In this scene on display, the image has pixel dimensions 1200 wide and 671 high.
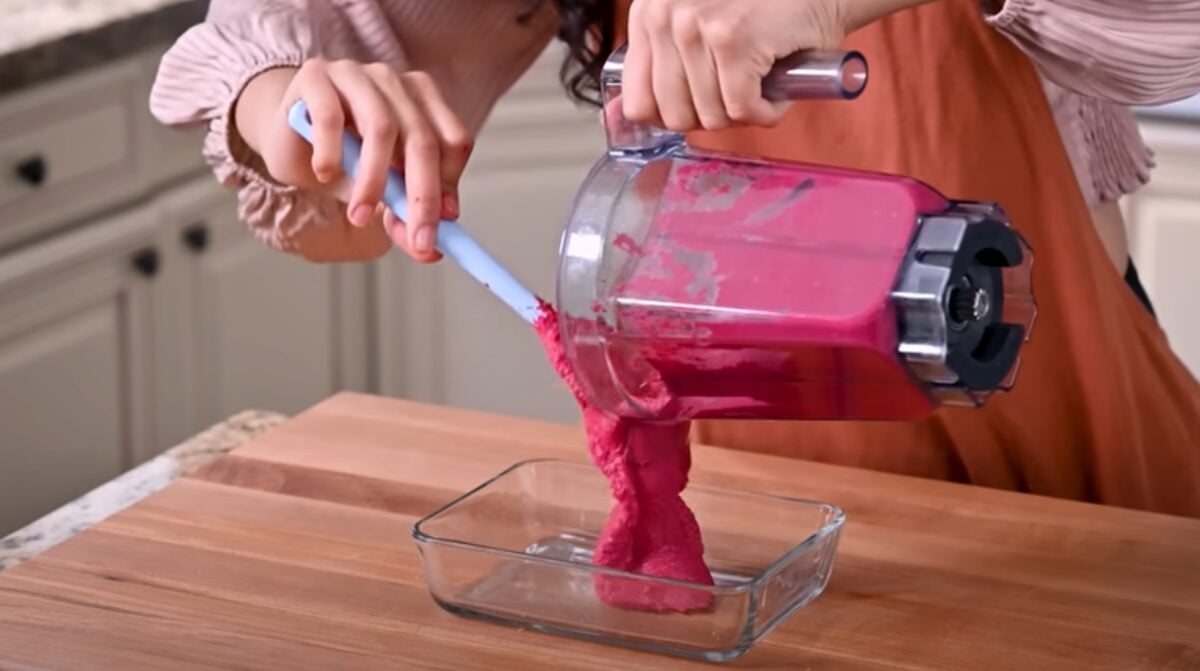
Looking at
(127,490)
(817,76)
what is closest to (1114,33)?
(817,76)

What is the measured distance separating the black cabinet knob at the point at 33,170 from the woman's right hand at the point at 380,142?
0.98 m

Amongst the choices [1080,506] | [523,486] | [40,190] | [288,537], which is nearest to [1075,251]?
[1080,506]

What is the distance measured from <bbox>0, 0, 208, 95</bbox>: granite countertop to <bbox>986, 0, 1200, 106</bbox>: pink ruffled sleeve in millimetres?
1262

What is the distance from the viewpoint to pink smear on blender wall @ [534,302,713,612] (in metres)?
0.91

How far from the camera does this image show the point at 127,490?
1.21 metres

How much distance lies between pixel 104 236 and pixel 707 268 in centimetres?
140

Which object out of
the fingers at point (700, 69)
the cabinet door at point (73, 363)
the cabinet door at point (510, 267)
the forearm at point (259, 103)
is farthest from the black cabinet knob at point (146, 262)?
the fingers at point (700, 69)

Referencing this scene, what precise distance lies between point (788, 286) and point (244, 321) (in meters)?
1.62

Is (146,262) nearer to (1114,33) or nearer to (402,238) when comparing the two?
(402,238)

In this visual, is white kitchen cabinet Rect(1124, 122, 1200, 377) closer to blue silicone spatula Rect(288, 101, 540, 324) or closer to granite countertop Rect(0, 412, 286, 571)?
granite countertop Rect(0, 412, 286, 571)

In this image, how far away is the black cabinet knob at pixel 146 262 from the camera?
2.11 m

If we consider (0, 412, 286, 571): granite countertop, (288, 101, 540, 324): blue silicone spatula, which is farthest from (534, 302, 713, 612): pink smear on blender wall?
(0, 412, 286, 571): granite countertop

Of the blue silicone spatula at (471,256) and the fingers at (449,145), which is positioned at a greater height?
the fingers at (449,145)

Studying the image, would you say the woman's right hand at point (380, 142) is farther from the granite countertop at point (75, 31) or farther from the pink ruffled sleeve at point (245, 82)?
the granite countertop at point (75, 31)
